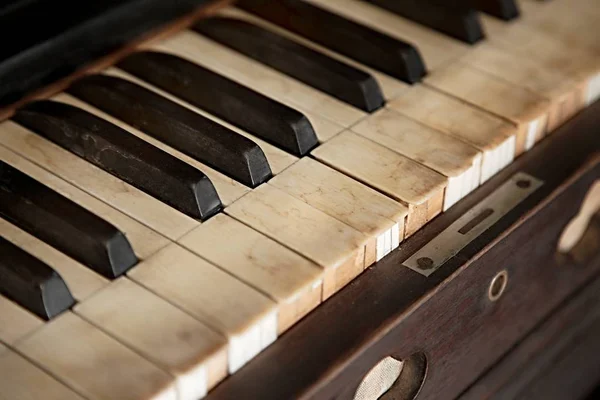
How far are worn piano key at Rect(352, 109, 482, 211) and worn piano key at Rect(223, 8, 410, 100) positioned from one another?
2.1 inches

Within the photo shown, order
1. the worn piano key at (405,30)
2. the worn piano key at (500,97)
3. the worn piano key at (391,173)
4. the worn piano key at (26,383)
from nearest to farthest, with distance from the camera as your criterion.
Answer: the worn piano key at (26,383), the worn piano key at (391,173), the worn piano key at (500,97), the worn piano key at (405,30)

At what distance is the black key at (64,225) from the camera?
90 centimetres

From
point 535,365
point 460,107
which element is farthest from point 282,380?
point 535,365

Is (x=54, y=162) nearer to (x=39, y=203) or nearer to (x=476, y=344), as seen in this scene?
(x=39, y=203)

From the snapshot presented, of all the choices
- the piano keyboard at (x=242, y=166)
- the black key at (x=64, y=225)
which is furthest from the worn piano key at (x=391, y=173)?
the black key at (x=64, y=225)

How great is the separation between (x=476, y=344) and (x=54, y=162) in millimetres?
461

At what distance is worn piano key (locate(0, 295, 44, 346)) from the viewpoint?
844 millimetres

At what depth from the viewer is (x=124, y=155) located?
1.01 metres

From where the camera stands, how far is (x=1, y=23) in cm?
108

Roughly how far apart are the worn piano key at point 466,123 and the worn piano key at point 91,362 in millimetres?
427

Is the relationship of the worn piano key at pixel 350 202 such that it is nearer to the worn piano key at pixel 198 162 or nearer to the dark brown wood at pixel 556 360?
the worn piano key at pixel 198 162

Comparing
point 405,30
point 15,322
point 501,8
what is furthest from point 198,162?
point 501,8

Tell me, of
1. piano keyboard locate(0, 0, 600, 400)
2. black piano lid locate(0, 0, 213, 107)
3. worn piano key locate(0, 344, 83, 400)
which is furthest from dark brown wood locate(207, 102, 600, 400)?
black piano lid locate(0, 0, 213, 107)

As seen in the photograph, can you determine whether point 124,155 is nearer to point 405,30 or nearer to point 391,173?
point 391,173
